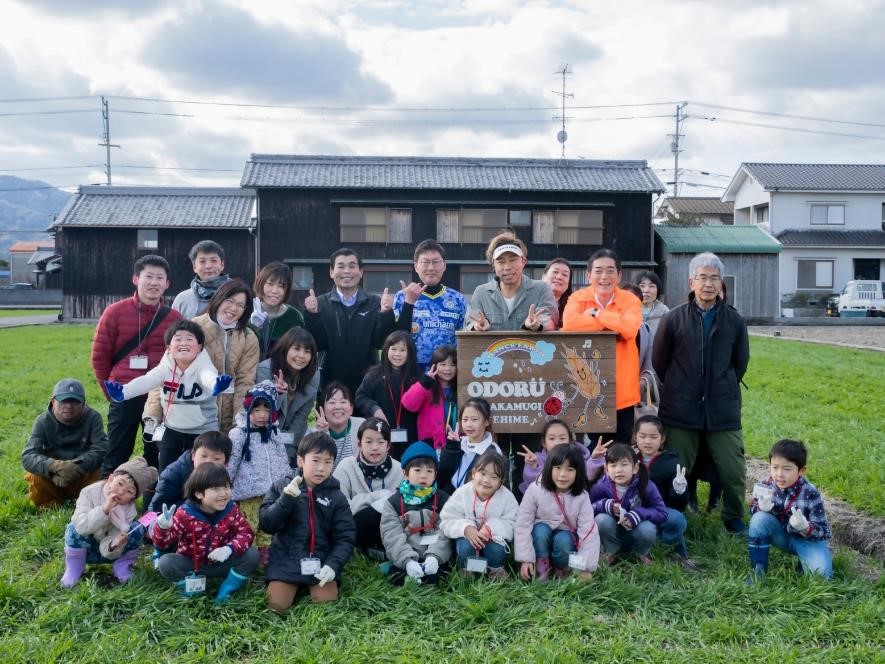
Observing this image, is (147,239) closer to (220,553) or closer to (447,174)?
(447,174)

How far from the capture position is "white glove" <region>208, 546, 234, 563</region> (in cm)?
436

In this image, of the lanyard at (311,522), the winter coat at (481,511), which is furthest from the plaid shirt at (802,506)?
the lanyard at (311,522)

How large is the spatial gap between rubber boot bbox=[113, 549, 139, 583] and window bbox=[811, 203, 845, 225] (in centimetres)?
4193

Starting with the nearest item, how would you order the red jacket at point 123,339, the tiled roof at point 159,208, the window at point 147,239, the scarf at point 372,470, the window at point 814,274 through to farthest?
the scarf at point 372,470 → the red jacket at point 123,339 → the tiled roof at point 159,208 → the window at point 147,239 → the window at point 814,274

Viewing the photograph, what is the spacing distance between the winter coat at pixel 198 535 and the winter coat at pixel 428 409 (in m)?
1.78

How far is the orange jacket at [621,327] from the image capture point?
5559mm

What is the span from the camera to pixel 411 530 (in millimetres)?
4891

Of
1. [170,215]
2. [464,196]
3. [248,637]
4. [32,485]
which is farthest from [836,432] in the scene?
[170,215]

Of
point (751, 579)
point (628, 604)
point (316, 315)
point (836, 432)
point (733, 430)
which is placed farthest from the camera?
point (836, 432)

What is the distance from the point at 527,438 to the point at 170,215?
3112 centimetres

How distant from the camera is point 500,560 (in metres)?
4.73

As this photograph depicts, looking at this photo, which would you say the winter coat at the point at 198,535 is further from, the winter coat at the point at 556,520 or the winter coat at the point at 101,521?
the winter coat at the point at 556,520

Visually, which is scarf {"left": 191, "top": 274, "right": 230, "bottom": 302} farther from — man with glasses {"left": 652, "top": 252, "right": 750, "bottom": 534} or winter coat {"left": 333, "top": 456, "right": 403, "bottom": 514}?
man with glasses {"left": 652, "top": 252, "right": 750, "bottom": 534}

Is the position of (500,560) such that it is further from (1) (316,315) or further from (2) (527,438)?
(1) (316,315)
